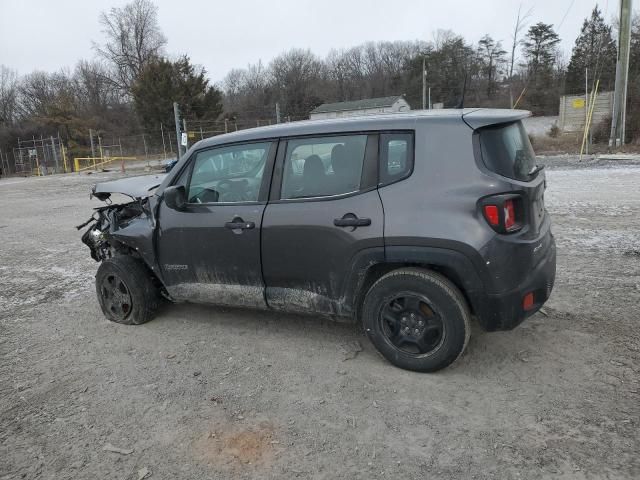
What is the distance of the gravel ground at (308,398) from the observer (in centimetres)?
261

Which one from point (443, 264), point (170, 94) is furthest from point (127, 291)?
point (170, 94)

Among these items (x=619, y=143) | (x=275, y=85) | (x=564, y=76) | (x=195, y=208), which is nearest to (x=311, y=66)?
(x=275, y=85)

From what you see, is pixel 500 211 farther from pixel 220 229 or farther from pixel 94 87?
pixel 94 87

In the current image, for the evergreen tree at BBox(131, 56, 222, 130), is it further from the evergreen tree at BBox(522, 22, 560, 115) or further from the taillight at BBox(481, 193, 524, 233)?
the taillight at BBox(481, 193, 524, 233)

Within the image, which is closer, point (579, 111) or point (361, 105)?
point (579, 111)

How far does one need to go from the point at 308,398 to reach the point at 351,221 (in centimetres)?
121

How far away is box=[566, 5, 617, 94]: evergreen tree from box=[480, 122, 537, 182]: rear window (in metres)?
35.3

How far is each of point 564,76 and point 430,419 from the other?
51.8 meters

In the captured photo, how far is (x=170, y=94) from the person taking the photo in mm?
45375

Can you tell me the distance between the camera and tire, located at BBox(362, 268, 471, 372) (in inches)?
125

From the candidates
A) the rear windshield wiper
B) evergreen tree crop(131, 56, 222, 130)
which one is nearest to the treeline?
evergreen tree crop(131, 56, 222, 130)

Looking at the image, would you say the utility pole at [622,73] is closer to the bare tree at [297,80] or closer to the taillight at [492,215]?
the taillight at [492,215]

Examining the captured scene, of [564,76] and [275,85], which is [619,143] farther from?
[275,85]

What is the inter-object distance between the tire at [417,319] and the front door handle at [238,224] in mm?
1064
